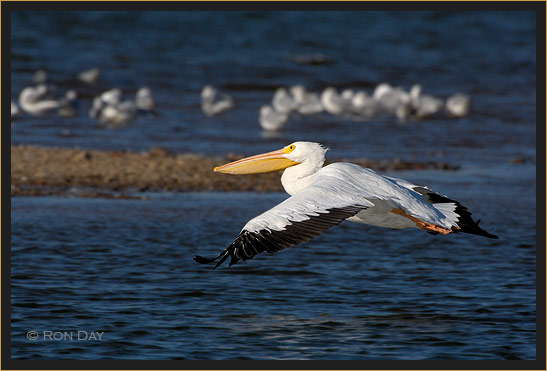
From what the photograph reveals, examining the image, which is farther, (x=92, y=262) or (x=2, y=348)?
(x=92, y=262)

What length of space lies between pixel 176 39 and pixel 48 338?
53.9ft

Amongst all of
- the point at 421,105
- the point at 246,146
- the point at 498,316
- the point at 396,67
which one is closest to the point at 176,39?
the point at 396,67

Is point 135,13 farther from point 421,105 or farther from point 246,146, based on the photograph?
point 246,146

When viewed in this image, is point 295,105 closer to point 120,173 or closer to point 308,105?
point 308,105

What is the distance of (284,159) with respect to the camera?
6348 millimetres

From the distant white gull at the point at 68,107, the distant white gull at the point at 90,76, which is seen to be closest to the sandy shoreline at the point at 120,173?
the distant white gull at the point at 68,107

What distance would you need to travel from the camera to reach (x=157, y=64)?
18391 millimetres

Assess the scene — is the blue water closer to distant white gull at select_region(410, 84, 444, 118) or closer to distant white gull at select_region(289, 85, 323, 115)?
distant white gull at select_region(289, 85, 323, 115)

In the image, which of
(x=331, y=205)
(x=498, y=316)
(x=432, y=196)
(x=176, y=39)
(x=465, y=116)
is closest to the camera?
(x=331, y=205)

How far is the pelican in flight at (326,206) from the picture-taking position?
461cm

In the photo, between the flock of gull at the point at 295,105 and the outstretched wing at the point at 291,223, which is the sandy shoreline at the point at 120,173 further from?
the outstretched wing at the point at 291,223

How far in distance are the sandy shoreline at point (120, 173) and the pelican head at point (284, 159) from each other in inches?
104

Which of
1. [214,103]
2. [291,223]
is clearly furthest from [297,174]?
[214,103]

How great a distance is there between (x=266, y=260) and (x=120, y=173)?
129 inches
